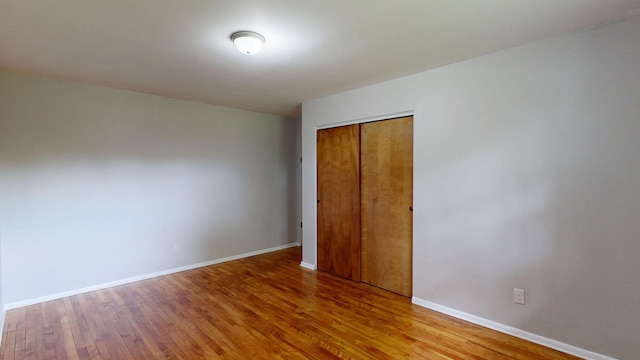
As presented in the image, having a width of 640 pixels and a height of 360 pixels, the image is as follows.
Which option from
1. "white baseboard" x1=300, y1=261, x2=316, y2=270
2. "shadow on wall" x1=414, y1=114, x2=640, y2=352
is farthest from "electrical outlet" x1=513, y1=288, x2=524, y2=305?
"white baseboard" x1=300, y1=261, x2=316, y2=270

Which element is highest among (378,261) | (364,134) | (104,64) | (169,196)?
(104,64)

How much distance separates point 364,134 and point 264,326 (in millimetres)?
2341

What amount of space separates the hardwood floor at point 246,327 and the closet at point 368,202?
0.29 metres

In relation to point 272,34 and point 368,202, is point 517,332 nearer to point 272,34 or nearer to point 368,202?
point 368,202

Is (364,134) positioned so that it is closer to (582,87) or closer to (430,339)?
(582,87)

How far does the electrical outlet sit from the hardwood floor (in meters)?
0.30

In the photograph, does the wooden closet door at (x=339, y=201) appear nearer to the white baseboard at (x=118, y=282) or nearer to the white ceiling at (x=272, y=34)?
the white ceiling at (x=272, y=34)

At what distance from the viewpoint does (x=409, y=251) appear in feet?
10.2

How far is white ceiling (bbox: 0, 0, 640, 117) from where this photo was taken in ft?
5.80

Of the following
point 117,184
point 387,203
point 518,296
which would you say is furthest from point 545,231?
point 117,184

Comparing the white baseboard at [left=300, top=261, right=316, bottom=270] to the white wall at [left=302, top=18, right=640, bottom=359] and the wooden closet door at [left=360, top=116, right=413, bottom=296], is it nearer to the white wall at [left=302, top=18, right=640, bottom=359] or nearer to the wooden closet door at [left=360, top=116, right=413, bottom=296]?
the wooden closet door at [left=360, top=116, right=413, bottom=296]

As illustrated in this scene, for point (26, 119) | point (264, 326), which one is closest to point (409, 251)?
point (264, 326)

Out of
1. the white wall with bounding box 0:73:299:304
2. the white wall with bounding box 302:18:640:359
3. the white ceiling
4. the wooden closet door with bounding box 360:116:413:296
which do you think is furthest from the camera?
the wooden closet door with bounding box 360:116:413:296

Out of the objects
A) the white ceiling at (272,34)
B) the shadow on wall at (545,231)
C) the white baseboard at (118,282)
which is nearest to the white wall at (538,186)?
the shadow on wall at (545,231)
